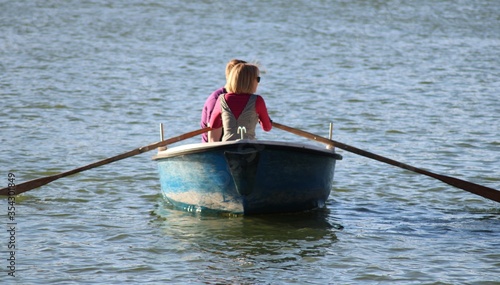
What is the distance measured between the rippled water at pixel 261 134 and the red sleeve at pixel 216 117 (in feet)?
2.91

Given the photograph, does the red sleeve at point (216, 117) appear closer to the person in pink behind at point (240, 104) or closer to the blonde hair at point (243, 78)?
the person in pink behind at point (240, 104)

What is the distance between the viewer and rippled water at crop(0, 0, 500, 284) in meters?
8.20

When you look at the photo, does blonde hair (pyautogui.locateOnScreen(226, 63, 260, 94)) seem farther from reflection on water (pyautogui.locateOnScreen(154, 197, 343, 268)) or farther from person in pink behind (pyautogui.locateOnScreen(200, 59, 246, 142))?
reflection on water (pyautogui.locateOnScreen(154, 197, 343, 268))

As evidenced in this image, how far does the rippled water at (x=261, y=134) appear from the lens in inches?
323

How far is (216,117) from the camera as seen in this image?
362 inches

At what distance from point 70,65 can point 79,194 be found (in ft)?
35.2

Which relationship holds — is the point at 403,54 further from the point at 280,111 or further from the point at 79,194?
the point at 79,194

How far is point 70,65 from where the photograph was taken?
2091 centimetres

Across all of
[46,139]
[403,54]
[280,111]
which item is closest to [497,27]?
[403,54]

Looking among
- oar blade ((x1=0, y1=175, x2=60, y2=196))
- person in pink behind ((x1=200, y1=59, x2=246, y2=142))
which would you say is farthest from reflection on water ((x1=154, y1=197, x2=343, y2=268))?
oar blade ((x1=0, y1=175, x2=60, y2=196))

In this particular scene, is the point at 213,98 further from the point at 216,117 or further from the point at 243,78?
the point at 243,78

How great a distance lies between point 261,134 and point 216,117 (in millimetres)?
4961

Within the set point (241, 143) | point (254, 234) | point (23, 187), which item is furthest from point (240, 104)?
point (23, 187)

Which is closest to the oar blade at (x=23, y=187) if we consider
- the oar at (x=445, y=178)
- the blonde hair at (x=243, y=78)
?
the blonde hair at (x=243, y=78)
